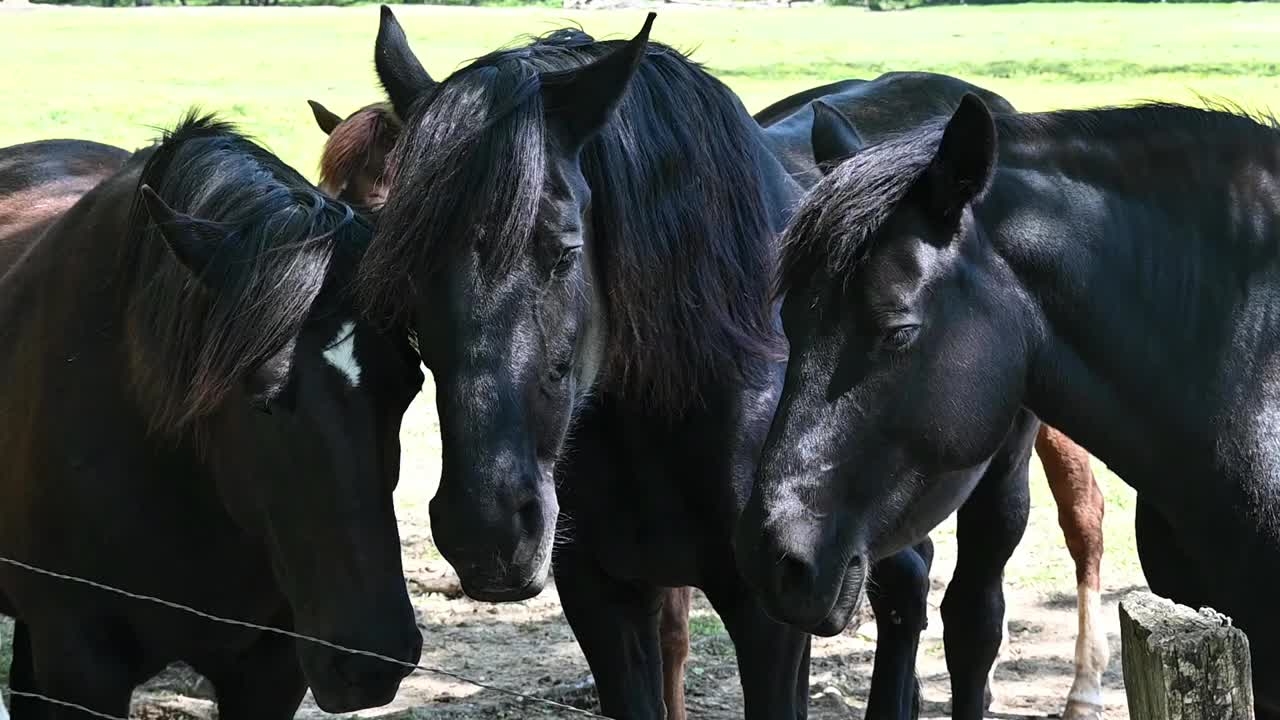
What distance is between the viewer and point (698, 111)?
3.23 meters

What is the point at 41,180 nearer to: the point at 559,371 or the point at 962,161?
the point at 559,371

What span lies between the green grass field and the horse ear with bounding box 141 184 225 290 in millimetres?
11076

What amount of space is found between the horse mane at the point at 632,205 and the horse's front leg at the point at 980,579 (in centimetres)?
126

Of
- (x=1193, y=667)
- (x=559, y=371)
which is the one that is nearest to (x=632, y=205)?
(x=559, y=371)

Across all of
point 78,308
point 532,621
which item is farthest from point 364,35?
point 78,308

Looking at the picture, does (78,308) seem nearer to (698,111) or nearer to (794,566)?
(698,111)

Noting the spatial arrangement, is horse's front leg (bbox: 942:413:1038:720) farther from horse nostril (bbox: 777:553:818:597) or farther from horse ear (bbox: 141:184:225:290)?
horse ear (bbox: 141:184:225:290)

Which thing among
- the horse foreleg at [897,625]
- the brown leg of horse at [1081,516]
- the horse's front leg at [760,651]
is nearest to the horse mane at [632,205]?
the horse's front leg at [760,651]

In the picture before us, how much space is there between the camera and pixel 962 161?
266cm

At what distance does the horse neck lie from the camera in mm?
2783

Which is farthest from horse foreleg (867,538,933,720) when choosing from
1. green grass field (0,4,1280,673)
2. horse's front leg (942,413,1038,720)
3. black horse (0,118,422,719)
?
green grass field (0,4,1280,673)

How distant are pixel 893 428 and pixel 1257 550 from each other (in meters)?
0.79

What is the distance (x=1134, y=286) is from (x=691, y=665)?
2.90m

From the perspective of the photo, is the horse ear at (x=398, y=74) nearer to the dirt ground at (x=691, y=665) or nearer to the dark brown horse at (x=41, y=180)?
the dark brown horse at (x=41, y=180)
